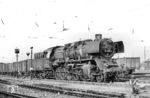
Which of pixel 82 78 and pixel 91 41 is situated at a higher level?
pixel 91 41

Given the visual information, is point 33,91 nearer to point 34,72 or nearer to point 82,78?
point 82,78

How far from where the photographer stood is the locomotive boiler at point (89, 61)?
70.9 feet

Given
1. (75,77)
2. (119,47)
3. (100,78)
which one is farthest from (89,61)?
(119,47)

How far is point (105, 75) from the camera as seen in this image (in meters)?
20.7

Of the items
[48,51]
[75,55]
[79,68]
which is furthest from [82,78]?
[48,51]

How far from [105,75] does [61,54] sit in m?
8.32

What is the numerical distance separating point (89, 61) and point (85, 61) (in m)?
0.77

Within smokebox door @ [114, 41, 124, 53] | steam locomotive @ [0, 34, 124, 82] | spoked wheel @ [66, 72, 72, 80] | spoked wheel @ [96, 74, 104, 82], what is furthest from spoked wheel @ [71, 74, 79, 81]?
smokebox door @ [114, 41, 124, 53]

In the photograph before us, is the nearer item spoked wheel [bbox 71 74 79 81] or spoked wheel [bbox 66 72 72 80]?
spoked wheel [bbox 71 74 79 81]

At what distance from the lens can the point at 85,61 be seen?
23.3 m

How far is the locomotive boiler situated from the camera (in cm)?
2161

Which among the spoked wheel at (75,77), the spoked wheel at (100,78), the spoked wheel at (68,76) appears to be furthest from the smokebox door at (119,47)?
the spoked wheel at (68,76)

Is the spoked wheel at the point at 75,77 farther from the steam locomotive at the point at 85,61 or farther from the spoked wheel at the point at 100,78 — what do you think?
the spoked wheel at the point at 100,78

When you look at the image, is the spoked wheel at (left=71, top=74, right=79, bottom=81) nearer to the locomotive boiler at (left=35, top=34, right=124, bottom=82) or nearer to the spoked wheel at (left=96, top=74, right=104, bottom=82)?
the locomotive boiler at (left=35, top=34, right=124, bottom=82)
